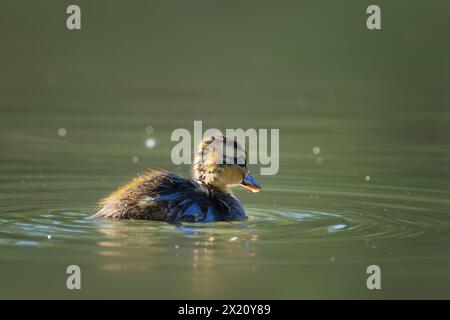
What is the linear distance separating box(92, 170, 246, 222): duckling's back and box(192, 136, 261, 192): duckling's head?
294mm

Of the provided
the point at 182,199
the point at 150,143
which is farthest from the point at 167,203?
the point at 150,143

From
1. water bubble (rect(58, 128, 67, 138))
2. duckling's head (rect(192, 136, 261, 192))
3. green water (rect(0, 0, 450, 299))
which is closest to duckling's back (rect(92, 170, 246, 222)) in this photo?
green water (rect(0, 0, 450, 299))

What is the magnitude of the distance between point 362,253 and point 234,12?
1913 cm

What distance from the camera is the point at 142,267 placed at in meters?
7.82

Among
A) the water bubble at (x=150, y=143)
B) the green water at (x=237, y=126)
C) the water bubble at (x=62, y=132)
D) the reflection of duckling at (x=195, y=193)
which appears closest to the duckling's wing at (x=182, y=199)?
the reflection of duckling at (x=195, y=193)

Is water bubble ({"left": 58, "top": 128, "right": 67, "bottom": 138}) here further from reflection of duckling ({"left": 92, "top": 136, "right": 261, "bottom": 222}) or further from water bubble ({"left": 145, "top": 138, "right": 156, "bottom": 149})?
reflection of duckling ({"left": 92, "top": 136, "right": 261, "bottom": 222})

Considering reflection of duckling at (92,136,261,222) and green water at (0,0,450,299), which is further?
reflection of duckling at (92,136,261,222)

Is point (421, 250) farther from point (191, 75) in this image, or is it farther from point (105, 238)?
point (191, 75)

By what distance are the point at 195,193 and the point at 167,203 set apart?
332mm

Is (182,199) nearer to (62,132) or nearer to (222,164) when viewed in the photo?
(222,164)

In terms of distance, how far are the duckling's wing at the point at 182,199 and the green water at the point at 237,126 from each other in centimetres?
16

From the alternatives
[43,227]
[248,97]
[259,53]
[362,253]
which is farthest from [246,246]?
[259,53]

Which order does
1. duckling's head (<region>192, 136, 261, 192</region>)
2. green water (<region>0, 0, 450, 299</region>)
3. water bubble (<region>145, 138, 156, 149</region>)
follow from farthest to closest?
water bubble (<region>145, 138, 156, 149</region>) < duckling's head (<region>192, 136, 261, 192</region>) < green water (<region>0, 0, 450, 299</region>)

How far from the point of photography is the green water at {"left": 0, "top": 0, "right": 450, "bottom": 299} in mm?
7848
